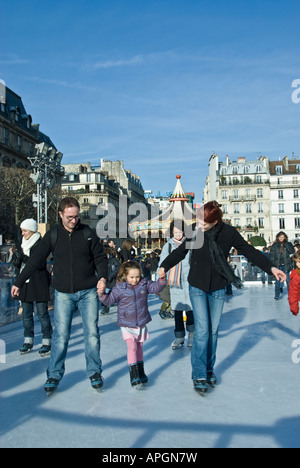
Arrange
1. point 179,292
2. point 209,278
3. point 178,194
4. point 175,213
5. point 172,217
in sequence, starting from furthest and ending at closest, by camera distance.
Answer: point 172,217 < point 178,194 < point 175,213 < point 179,292 < point 209,278

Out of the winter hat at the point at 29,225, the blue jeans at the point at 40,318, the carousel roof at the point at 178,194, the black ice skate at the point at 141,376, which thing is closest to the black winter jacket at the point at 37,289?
the blue jeans at the point at 40,318

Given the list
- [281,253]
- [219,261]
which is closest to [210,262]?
[219,261]

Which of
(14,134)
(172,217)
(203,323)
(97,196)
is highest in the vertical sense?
(14,134)

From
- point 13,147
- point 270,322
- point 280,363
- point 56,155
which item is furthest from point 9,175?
point 280,363

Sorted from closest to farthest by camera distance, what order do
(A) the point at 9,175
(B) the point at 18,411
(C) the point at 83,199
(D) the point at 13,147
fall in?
1. (B) the point at 18,411
2. (A) the point at 9,175
3. (D) the point at 13,147
4. (C) the point at 83,199

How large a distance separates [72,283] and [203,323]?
1139 mm

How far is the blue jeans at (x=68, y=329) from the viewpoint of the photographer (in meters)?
3.83

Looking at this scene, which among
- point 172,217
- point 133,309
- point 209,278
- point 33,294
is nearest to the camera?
point 209,278

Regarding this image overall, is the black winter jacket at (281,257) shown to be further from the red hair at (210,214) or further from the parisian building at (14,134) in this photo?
the parisian building at (14,134)

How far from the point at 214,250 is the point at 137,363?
47.2 inches

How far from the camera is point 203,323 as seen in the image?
12.3 feet

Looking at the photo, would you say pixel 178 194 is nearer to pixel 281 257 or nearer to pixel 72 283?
pixel 281 257
